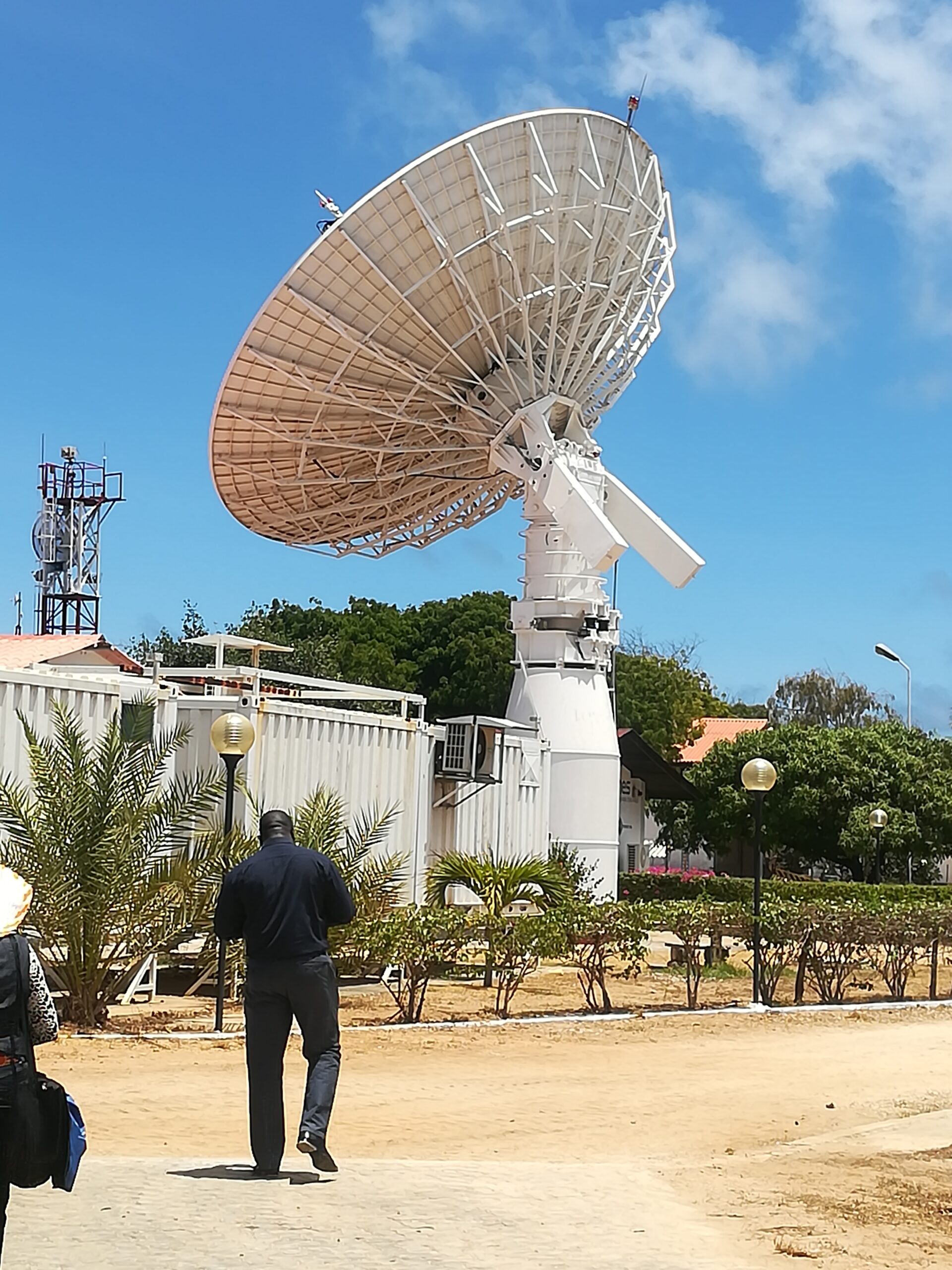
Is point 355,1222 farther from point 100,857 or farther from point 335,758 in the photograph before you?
point 335,758

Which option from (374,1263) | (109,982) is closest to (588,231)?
(109,982)

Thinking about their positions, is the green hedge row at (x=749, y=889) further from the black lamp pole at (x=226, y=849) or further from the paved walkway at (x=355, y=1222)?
the paved walkway at (x=355, y=1222)

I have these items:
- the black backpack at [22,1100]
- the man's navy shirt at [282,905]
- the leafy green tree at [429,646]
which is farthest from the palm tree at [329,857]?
the leafy green tree at [429,646]

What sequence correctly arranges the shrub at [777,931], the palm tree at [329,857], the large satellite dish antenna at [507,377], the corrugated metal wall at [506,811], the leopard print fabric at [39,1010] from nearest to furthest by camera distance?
1. the leopard print fabric at [39,1010]
2. the palm tree at [329,857]
3. the shrub at [777,931]
4. the corrugated metal wall at [506,811]
5. the large satellite dish antenna at [507,377]

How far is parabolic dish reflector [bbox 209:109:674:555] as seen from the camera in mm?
26594

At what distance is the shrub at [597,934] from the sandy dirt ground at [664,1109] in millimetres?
1098

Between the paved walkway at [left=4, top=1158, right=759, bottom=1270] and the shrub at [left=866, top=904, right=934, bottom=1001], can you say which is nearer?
the paved walkway at [left=4, top=1158, right=759, bottom=1270]

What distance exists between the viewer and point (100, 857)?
15.6m

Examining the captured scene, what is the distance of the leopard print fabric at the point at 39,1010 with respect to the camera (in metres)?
5.63

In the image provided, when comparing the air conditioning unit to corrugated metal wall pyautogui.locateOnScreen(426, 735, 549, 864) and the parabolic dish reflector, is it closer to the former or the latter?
corrugated metal wall pyautogui.locateOnScreen(426, 735, 549, 864)

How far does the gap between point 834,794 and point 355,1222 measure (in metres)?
44.3

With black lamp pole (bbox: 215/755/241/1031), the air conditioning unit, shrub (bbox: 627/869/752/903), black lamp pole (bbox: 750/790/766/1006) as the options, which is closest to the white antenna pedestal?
the air conditioning unit

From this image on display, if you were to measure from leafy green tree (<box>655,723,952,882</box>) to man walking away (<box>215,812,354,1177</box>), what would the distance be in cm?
4269

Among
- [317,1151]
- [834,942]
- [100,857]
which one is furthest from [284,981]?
[834,942]
